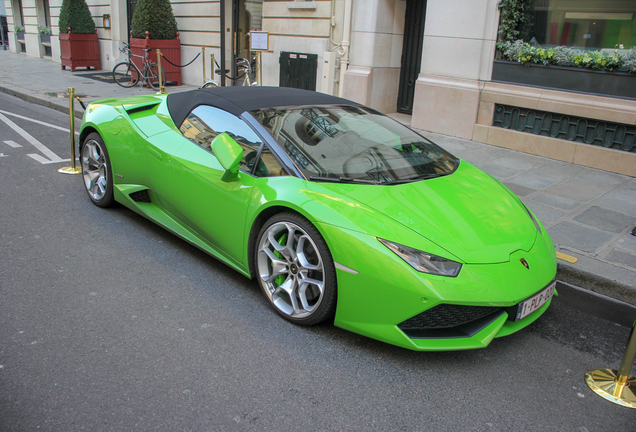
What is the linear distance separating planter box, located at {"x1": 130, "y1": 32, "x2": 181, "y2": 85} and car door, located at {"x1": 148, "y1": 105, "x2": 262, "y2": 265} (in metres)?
11.9

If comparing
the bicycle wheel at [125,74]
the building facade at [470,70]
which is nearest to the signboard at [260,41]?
the building facade at [470,70]

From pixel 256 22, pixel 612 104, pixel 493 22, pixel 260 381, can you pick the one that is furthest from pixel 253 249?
pixel 256 22

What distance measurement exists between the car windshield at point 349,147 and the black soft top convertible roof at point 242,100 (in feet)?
0.34


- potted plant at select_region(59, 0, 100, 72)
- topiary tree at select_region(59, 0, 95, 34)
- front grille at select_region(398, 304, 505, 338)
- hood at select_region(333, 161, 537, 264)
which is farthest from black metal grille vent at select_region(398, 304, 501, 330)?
topiary tree at select_region(59, 0, 95, 34)

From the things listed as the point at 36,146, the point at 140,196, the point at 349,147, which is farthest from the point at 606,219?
the point at 36,146

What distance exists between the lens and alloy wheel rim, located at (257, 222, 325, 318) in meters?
3.07

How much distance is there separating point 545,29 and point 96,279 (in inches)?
303

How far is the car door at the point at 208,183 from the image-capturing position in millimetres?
3465

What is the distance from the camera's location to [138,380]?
264cm

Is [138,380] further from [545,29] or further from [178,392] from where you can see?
[545,29]

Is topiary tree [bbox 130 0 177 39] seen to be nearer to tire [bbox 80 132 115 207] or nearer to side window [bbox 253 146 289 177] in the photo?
tire [bbox 80 132 115 207]

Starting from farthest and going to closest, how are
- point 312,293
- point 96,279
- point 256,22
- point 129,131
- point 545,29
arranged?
point 256,22 → point 545,29 → point 129,131 → point 96,279 → point 312,293

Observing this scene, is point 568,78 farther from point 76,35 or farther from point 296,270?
point 76,35

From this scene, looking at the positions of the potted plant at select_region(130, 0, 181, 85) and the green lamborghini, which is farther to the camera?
the potted plant at select_region(130, 0, 181, 85)
